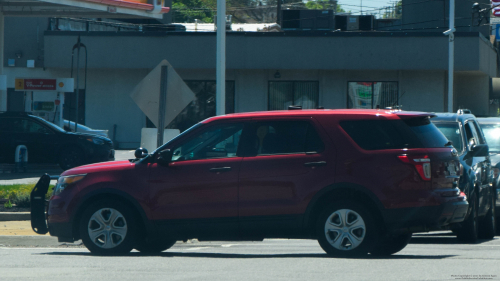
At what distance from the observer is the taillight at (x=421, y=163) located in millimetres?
8109

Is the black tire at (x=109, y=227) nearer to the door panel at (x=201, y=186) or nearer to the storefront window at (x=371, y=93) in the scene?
the door panel at (x=201, y=186)

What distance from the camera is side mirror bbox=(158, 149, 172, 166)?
8.70 metres

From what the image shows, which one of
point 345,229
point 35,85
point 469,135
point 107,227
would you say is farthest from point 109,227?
point 35,85

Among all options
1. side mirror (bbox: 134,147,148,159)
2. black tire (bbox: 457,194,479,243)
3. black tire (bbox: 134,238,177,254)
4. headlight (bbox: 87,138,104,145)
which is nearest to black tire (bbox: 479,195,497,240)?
black tire (bbox: 457,194,479,243)

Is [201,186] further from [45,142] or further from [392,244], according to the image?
[45,142]

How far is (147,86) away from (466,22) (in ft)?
114

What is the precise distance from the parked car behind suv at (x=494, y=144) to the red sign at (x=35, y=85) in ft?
55.3

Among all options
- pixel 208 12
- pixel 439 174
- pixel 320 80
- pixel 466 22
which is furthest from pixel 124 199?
pixel 208 12

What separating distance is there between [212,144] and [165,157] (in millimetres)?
583

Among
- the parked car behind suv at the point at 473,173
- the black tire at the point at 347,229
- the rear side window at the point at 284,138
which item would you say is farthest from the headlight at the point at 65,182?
the parked car behind suv at the point at 473,173

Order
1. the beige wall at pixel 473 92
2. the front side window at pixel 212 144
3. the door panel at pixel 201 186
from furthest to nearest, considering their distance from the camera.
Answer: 1. the beige wall at pixel 473 92
2. the front side window at pixel 212 144
3. the door panel at pixel 201 186

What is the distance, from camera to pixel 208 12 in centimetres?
9056

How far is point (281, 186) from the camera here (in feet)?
27.5

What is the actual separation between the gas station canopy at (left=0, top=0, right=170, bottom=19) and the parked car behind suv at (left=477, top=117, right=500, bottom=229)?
39.1ft
